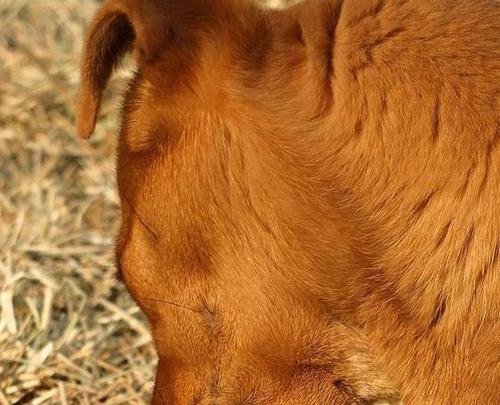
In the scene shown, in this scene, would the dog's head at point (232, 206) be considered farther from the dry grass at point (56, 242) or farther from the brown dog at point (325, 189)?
the dry grass at point (56, 242)

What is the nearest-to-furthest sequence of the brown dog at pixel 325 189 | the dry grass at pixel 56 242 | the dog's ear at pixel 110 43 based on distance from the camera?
the brown dog at pixel 325 189 < the dog's ear at pixel 110 43 < the dry grass at pixel 56 242

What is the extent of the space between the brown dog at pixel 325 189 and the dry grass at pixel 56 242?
1.21m

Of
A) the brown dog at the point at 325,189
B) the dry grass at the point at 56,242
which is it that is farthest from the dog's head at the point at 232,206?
the dry grass at the point at 56,242

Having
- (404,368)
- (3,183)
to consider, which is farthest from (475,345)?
(3,183)

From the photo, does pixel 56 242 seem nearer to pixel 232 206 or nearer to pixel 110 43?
pixel 110 43

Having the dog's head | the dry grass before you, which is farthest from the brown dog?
Answer: the dry grass

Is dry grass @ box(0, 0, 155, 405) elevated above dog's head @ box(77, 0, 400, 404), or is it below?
below

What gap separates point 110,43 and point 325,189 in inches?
24.7

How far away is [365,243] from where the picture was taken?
201 cm

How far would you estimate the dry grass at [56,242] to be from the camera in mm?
3367

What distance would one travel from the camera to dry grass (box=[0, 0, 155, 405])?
3367 millimetres

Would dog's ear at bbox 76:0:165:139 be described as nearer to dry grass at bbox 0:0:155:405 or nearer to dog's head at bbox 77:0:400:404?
dog's head at bbox 77:0:400:404

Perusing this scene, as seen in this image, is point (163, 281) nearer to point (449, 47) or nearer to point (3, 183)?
point (449, 47)

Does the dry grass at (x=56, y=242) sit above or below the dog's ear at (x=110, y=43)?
below
